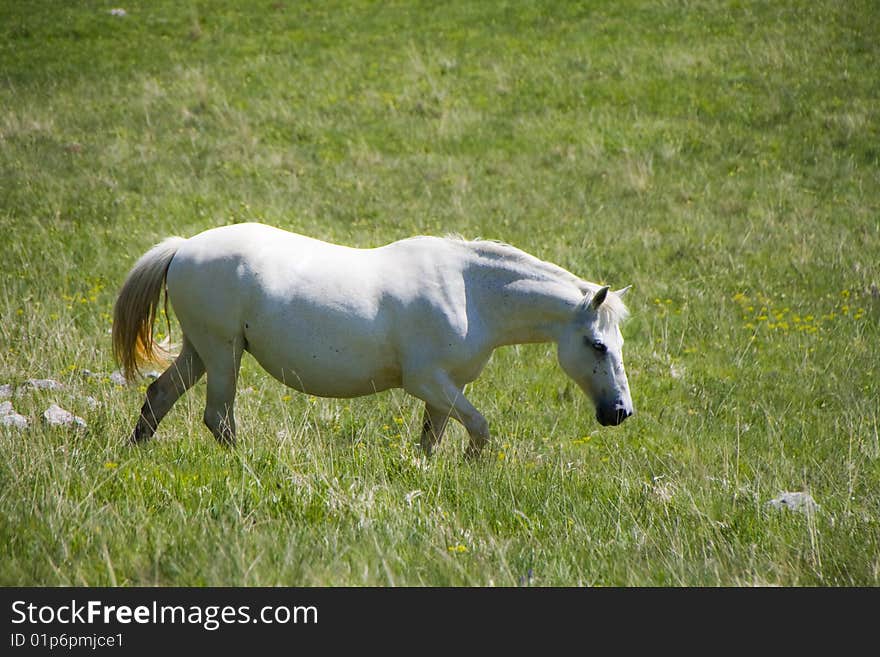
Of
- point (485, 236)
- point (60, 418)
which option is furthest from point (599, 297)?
point (485, 236)

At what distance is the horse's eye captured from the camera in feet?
20.4

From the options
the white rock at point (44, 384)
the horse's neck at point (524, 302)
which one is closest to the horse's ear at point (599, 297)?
the horse's neck at point (524, 302)

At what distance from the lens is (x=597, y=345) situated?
623 cm

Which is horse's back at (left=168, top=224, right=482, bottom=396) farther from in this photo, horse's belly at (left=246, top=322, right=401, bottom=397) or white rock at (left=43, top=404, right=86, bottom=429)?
white rock at (left=43, top=404, right=86, bottom=429)

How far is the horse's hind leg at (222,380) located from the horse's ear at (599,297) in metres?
2.48

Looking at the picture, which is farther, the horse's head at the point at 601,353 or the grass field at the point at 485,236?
the horse's head at the point at 601,353

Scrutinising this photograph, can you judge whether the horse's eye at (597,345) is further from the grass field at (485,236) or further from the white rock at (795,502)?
the white rock at (795,502)

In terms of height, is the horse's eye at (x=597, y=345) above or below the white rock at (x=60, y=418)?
above

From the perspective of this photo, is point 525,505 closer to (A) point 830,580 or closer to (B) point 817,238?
(A) point 830,580

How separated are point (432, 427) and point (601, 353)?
133cm

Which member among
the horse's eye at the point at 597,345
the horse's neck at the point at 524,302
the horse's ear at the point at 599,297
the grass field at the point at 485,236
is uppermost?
the horse's ear at the point at 599,297

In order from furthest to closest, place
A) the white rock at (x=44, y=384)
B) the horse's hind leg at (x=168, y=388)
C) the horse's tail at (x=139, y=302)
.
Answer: the white rock at (x=44, y=384) → the horse's tail at (x=139, y=302) → the horse's hind leg at (x=168, y=388)

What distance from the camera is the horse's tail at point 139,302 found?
21.2 ft

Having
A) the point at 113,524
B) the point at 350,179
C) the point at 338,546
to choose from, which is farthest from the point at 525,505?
the point at 350,179
